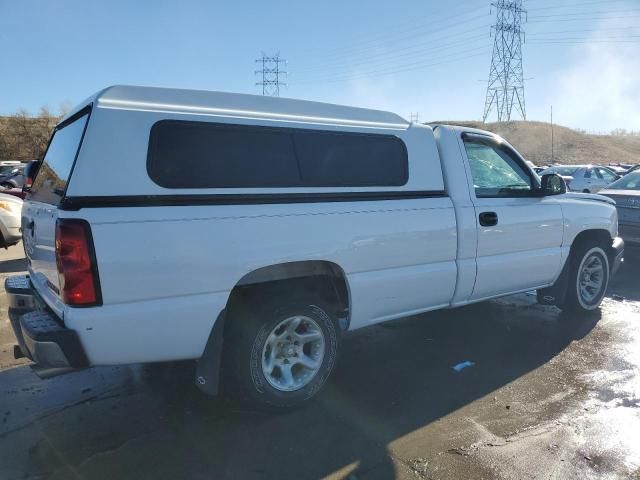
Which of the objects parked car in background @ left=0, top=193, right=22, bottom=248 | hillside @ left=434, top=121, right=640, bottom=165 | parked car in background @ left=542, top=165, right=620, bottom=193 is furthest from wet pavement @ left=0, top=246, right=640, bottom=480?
hillside @ left=434, top=121, right=640, bottom=165

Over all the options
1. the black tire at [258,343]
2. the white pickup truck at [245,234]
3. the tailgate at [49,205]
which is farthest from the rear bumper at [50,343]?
Answer: the black tire at [258,343]

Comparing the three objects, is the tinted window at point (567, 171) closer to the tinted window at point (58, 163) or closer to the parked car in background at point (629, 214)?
the parked car in background at point (629, 214)

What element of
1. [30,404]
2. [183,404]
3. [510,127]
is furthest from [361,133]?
[510,127]

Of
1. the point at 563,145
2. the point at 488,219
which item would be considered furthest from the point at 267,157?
the point at 563,145

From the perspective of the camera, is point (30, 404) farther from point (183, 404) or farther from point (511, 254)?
point (511, 254)

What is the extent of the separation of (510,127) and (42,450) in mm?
79125

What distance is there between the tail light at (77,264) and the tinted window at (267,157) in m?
0.52

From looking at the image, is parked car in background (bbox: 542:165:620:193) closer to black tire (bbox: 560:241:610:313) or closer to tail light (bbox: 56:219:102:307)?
black tire (bbox: 560:241:610:313)

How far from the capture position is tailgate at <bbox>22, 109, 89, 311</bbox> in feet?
10.1

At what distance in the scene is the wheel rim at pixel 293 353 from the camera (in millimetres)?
3611

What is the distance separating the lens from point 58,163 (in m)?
3.55

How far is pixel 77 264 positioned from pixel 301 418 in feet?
5.97

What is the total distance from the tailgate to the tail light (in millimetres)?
143

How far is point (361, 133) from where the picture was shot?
4.02 metres
